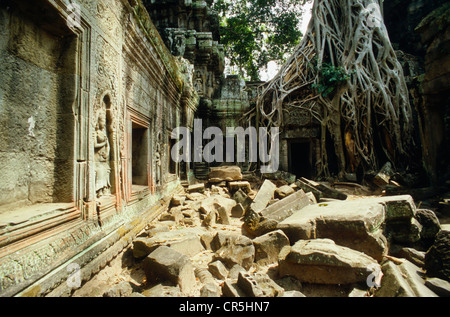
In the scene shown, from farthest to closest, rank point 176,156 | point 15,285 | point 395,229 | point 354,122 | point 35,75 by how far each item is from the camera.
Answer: point 354,122 → point 176,156 → point 395,229 → point 35,75 → point 15,285

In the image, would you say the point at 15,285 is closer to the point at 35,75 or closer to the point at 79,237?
the point at 79,237

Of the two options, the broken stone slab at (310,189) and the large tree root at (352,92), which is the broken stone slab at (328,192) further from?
the large tree root at (352,92)

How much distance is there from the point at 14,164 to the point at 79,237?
0.69 m

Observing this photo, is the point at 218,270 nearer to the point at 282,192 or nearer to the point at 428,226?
the point at 428,226

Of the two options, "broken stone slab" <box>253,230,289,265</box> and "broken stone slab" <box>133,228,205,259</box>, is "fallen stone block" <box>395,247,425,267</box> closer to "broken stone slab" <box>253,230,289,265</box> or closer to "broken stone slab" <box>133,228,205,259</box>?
"broken stone slab" <box>253,230,289,265</box>

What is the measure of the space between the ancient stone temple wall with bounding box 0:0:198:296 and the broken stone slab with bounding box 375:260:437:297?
2.15 m

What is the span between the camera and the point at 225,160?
768 centimetres

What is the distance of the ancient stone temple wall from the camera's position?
143 cm

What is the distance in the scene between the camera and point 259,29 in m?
15.3

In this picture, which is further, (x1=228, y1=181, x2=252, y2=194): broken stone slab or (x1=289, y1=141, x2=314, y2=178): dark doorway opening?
(x1=289, y1=141, x2=314, y2=178): dark doorway opening

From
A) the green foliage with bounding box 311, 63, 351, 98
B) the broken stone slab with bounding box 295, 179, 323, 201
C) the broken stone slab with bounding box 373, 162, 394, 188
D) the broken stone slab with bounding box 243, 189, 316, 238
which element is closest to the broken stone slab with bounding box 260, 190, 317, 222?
the broken stone slab with bounding box 243, 189, 316, 238

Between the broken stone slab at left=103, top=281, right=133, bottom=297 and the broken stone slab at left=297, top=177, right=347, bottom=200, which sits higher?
the broken stone slab at left=297, top=177, right=347, bottom=200
